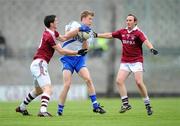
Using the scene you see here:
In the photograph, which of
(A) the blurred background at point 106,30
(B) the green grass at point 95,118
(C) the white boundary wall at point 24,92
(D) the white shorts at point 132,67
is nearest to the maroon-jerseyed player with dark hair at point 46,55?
(B) the green grass at point 95,118

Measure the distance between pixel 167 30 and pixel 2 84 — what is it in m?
6.13

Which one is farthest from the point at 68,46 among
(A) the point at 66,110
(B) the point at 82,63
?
(A) the point at 66,110

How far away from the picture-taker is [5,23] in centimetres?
2830

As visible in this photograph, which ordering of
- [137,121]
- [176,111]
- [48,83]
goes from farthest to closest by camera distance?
[176,111] → [48,83] → [137,121]

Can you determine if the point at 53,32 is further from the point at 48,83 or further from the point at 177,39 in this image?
the point at 177,39

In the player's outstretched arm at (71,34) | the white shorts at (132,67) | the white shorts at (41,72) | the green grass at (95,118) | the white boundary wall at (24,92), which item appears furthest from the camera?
the white boundary wall at (24,92)

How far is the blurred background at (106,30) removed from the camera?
2820cm

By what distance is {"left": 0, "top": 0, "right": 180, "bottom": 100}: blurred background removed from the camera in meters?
28.2

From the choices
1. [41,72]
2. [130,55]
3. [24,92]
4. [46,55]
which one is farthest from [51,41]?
[24,92]

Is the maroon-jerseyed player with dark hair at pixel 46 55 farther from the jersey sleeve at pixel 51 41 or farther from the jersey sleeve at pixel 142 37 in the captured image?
the jersey sleeve at pixel 142 37

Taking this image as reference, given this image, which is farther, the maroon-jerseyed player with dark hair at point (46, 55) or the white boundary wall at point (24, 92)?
the white boundary wall at point (24, 92)

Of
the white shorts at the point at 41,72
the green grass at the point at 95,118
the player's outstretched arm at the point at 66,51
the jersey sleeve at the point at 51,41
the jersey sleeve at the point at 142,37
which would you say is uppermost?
the jersey sleeve at the point at 142,37

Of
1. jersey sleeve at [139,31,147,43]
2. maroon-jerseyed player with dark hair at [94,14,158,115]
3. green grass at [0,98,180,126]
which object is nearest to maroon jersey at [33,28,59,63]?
green grass at [0,98,180,126]

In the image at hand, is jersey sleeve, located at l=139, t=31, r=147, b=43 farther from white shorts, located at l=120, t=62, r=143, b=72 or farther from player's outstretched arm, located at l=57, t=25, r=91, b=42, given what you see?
player's outstretched arm, located at l=57, t=25, r=91, b=42
